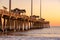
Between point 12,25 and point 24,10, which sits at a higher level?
point 24,10

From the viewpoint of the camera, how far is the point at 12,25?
77938 millimetres

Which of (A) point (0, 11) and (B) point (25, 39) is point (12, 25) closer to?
(A) point (0, 11)

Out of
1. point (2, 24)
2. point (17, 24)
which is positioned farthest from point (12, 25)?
point (2, 24)

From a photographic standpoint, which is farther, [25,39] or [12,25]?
[12,25]

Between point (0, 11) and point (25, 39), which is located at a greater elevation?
point (0, 11)

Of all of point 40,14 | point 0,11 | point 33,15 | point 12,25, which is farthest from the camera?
point 40,14

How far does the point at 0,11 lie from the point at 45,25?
9549cm

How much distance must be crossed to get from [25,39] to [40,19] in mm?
96362

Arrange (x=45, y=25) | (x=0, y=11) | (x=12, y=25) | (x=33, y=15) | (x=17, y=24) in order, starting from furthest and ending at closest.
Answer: (x=45, y=25), (x=33, y=15), (x=17, y=24), (x=12, y=25), (x=0, y=11)

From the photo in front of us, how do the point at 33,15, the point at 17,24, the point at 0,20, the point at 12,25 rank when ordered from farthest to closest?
the point at 33,15, the point at 17,24, the point at 12,25, the point at 0,20

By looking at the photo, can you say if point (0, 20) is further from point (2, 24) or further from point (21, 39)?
point (21, 39)

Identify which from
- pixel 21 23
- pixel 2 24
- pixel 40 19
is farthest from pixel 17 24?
pixel 40 19

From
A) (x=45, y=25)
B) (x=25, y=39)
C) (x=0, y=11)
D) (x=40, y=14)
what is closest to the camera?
(x=25, y=39)

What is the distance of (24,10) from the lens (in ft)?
284
